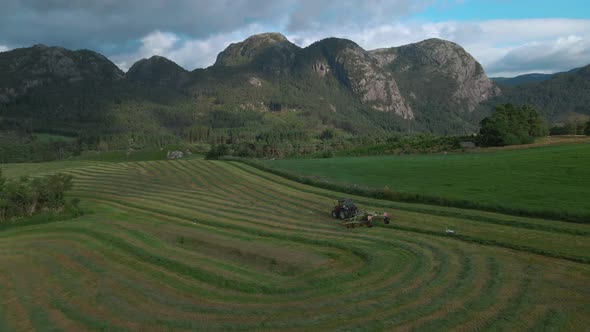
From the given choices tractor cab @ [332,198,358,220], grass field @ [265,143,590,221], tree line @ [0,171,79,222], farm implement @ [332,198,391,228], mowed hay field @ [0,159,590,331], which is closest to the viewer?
mowed hay field @ [0,159,590,331]

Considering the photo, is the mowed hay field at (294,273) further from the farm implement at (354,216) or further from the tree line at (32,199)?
the tree line at (32,199)

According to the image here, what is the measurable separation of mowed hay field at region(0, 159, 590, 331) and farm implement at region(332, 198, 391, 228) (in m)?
0.98

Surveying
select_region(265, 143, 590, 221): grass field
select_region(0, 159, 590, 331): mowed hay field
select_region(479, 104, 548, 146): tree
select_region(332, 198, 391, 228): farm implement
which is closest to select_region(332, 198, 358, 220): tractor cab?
select_region(332, 198, 391, 228): farm implement

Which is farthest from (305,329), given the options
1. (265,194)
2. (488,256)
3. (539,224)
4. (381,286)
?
(265,194)

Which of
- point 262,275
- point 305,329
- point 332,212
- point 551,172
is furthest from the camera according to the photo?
point 551,172

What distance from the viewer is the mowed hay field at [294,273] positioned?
13.3 meters

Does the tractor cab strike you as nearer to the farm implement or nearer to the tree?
the farm implement

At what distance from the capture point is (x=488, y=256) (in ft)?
64.1

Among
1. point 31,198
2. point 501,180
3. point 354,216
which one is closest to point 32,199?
point 31,198

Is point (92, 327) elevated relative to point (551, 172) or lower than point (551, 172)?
lower

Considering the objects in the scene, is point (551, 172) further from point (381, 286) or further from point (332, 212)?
point (381, 286)

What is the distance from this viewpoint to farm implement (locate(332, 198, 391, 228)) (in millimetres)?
28163

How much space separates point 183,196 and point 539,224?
3412 cm

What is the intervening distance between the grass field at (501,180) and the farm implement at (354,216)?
8.10 metres
